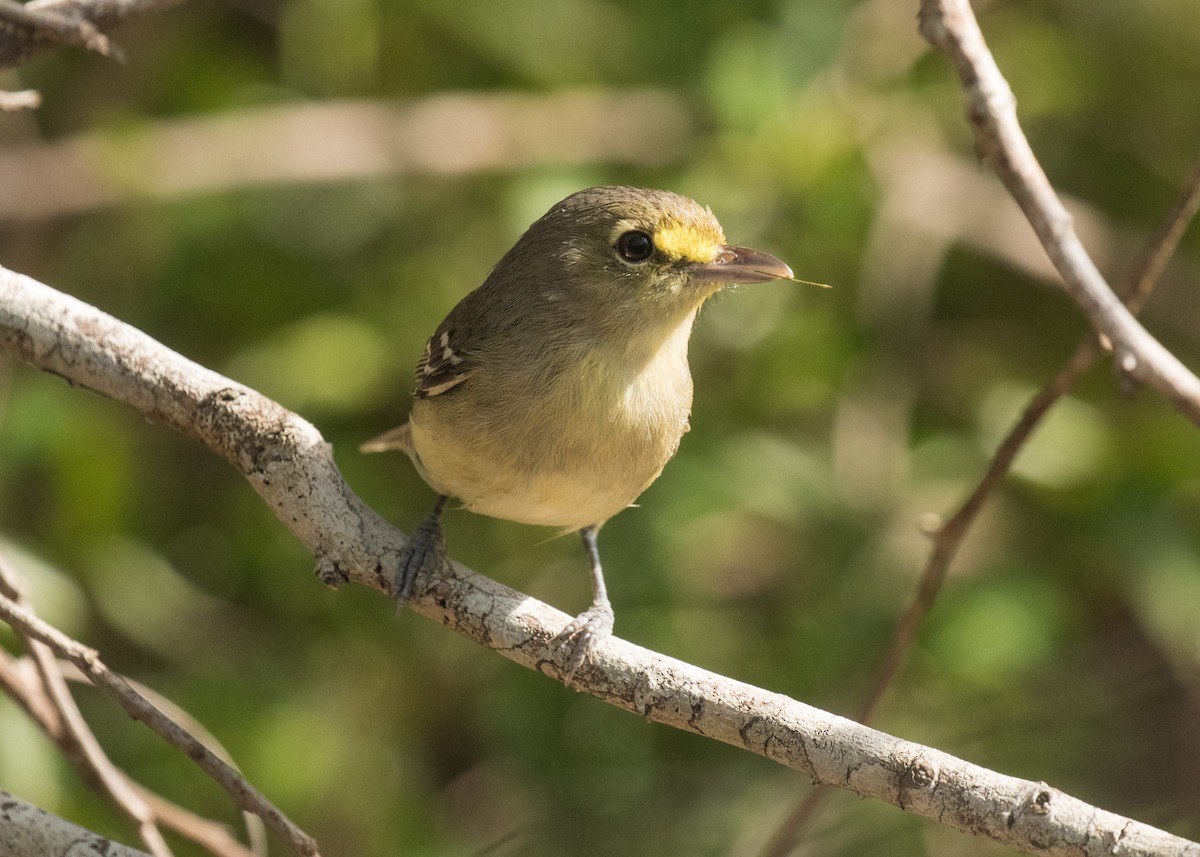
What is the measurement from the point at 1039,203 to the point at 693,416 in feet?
9.66

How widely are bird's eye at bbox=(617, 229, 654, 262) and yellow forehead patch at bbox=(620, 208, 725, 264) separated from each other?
0.03 metres

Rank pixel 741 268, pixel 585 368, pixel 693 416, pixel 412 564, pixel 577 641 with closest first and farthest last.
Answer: pixel 577 641 < pixel 412 564 < pixel 741 268 < pixel 585 368 < pixel 693 416

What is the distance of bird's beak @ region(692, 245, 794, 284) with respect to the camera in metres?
3.72

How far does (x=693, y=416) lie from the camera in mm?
5508

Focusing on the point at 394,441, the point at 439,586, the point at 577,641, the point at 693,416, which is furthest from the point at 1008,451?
the point at 394,441

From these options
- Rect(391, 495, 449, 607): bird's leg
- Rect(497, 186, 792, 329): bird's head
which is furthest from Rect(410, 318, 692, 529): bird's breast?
Rect(391, 495, 449, 607): bird's leg

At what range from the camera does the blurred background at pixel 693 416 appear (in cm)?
517

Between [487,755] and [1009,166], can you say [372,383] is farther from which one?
[1009,166]

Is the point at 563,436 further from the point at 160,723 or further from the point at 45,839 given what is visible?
the point at 45,839

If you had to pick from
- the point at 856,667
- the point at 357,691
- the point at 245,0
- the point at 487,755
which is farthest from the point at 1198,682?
the point at 245,0

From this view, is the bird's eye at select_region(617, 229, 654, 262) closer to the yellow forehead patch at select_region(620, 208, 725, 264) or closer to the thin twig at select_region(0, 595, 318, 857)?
the yellow forehead patch at select_region(620, 208, 725, 264)

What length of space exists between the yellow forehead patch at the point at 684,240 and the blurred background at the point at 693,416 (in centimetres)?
134

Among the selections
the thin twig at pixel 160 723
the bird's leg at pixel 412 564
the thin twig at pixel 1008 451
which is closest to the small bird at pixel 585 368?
the bird's leg at pixel 412 564

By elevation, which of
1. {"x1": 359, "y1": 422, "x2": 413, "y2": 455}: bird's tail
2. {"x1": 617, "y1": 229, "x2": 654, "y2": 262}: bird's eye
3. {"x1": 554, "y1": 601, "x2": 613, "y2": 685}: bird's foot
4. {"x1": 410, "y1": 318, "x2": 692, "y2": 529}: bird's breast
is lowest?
{"x1": 554, "y1": 601, "x2": 613, "y2": 685}: bird's foot
